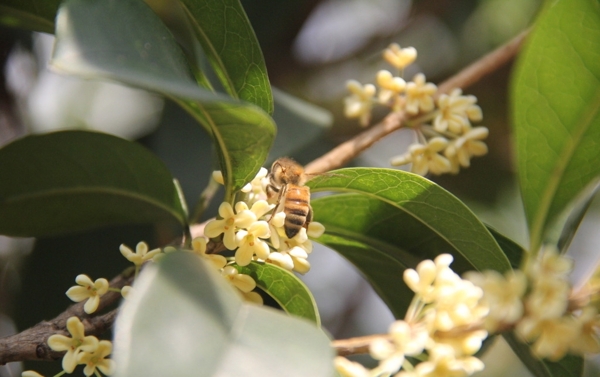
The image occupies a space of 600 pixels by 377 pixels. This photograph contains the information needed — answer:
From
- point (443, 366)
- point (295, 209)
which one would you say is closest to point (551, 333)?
point (443, 366)

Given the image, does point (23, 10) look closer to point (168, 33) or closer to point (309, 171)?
point (168, 33)

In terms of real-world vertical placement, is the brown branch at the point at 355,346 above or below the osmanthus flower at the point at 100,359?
above

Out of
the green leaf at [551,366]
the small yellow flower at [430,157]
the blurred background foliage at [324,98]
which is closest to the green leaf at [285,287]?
the green leaf at [551,366]

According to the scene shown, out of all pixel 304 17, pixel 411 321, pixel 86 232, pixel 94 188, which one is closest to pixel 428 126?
pixel 411 321

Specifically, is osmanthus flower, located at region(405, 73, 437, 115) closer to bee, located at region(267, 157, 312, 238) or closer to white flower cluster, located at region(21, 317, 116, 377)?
bee, located at region(267, 157, 312, 238)

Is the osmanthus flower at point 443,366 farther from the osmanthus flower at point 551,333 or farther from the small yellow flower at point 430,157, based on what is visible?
the small yellow flower at point 430,157
